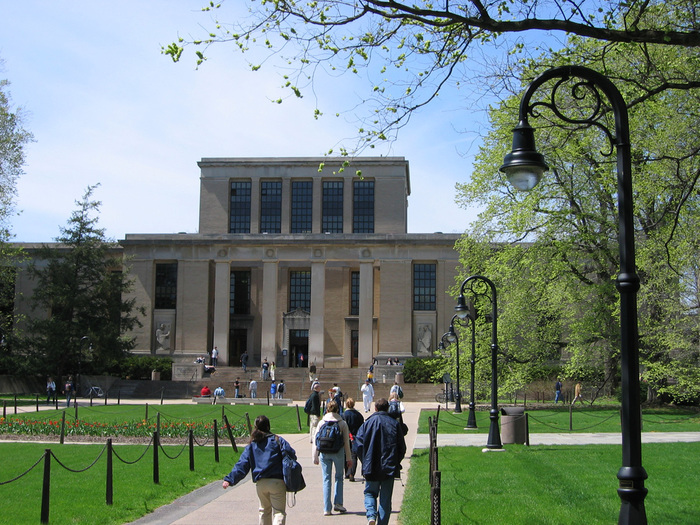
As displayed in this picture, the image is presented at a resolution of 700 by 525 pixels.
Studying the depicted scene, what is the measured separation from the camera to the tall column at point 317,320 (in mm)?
59156

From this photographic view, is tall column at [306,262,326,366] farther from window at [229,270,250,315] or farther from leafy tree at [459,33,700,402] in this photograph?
leafy tree at [459,33,700,402]

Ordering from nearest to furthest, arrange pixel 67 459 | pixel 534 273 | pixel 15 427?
1. pixel 67 459
2. pixel 15 427
3. pixel 534 273

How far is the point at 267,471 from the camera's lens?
8719 mm

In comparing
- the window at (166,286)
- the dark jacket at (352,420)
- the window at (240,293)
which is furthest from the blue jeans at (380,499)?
the window at (240,293)

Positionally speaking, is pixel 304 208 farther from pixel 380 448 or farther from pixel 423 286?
pixel 380 448

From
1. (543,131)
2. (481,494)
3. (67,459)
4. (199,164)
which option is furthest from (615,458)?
(199,164)

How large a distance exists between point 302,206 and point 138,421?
1624 inches

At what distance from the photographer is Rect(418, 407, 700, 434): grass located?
2520 centimetres

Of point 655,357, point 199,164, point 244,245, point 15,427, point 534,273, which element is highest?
point 199,164

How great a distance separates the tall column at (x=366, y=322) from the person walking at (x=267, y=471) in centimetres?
4986

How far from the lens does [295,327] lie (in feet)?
211

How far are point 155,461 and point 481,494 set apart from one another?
605 centimetres

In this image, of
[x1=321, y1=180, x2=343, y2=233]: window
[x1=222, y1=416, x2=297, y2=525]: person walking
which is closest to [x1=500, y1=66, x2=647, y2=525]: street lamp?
[x1=222, y1=416, x2=297, y2=525]: person walking

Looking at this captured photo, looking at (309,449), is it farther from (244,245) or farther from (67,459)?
(244,245)
